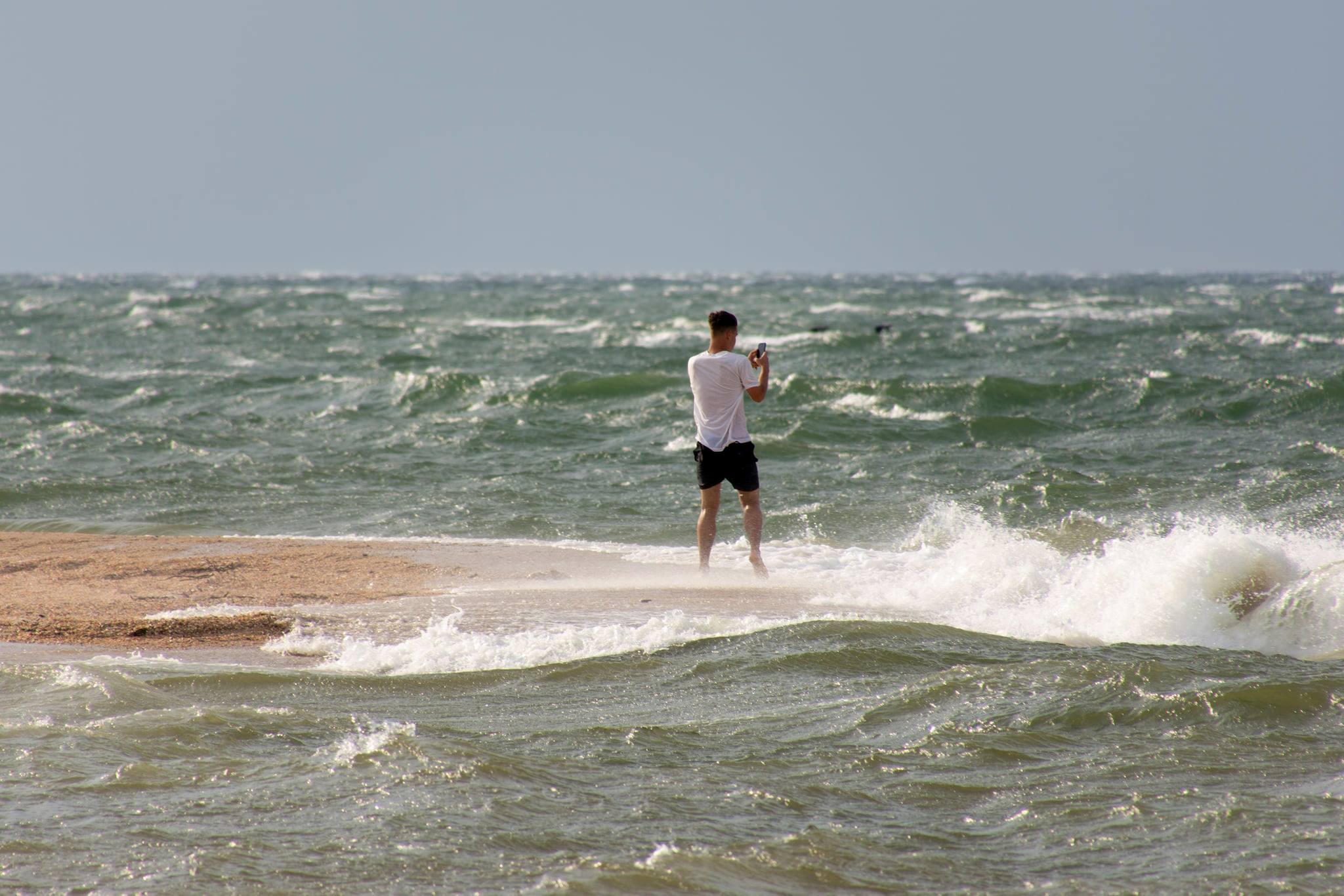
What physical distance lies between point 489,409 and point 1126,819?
13782 mm

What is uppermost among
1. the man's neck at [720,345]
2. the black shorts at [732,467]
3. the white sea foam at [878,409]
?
the man's neck at [720,345]

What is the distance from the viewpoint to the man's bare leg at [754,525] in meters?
7.70

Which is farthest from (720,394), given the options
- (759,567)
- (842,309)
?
(842,309)

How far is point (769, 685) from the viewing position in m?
5.21

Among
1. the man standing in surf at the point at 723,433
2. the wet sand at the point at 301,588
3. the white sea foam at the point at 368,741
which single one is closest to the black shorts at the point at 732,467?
the man standing in surf at the point at 723,433

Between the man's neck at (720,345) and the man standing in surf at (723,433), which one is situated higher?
the man's neck at (720,345)

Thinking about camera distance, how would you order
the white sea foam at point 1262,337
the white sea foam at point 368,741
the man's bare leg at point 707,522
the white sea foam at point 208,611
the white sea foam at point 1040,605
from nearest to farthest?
the white sea foam at point 368,741
the white sea foam at point 1040,605
the white sea foam at point 208,611
the man's bare leg at point 707,522
the white sea foam at point 1262,337

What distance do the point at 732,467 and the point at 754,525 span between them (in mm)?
399

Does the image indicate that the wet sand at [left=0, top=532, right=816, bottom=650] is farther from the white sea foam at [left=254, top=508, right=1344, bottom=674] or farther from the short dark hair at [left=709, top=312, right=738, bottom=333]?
the short dark hair at [left=709, top=312, right=738, bottom=333]

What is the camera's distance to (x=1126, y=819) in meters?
3.65

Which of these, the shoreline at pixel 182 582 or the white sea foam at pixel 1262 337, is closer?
the shoreline at pixel 182 582

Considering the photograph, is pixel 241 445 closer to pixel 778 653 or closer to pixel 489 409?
pixel 489 409

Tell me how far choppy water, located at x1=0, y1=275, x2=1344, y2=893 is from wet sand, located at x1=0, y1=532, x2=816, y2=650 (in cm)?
42

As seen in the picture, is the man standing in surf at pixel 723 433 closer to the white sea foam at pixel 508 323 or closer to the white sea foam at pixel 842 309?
the white sea foam at pixel 508 323
